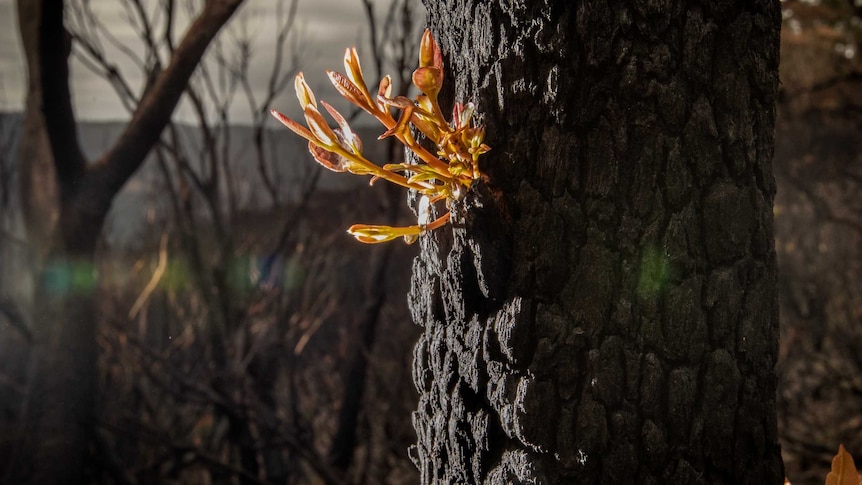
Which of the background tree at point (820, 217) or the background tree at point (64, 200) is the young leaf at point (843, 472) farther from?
the background tree at point (820, 217)

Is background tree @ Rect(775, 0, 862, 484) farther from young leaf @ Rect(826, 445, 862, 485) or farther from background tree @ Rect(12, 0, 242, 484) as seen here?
young leaf @ Rect(826, 445, 862, 485)

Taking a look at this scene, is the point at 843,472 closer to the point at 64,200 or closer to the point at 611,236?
the point at 611,236

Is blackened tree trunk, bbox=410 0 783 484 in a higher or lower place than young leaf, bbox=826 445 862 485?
higher

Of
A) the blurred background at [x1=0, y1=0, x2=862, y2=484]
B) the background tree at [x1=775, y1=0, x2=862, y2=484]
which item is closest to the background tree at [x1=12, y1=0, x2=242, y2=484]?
the blurred background at [x1=0, y1=0, x2=862, y2=484]

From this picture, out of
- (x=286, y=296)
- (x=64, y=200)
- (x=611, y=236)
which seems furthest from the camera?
(x=286, y=296)

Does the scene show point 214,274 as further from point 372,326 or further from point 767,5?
point 767,5

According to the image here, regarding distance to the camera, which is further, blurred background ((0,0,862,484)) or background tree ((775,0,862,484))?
background tree ((775,0,862,484))

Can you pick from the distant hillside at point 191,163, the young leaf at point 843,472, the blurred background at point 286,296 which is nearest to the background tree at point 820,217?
the blurred background at point 286,296

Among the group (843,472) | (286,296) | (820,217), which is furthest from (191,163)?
(843,472)
